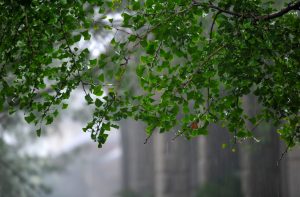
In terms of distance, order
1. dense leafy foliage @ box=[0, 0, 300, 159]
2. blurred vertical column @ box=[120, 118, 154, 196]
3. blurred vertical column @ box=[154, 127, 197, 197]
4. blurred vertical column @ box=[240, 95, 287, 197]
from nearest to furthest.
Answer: dense leafy foliage @ box=[0, 0, 300, 159]
blurred vertical column @ box=[240, 95, 287, 197]
blurred vertical column @ box=[154, 127, 197, 197]
blurred vertical column @ box=[120, 118, 154, 196]

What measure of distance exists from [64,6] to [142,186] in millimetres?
4909

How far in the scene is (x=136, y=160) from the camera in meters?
5.50

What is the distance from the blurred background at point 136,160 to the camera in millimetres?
3146

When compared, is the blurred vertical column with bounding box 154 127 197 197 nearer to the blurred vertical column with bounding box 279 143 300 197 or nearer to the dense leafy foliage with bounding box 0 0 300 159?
the blurred vertical column with bounding box 279 143 300 197

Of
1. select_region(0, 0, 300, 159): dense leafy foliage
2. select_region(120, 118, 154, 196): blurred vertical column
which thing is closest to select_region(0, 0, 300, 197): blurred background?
select_region(120, 118, 154, 196): blurred vertical column

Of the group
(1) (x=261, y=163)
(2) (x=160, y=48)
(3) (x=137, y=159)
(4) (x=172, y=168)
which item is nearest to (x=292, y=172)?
(1) (x=261, y=163)

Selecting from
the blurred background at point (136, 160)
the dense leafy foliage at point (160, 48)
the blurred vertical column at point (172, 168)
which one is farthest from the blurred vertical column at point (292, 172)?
the dense leafy foliage at point (160, 48)

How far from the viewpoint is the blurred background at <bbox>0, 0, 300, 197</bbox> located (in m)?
3.15

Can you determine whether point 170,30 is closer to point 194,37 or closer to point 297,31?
point 194,37

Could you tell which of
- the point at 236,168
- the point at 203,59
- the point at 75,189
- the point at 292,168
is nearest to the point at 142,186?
the point at 236,168

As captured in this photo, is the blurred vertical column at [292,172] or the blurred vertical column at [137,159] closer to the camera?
the blurred vertical column at [292,172]

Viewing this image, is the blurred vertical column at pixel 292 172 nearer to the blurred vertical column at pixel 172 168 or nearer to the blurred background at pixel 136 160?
the blurred background at pixel 136 160

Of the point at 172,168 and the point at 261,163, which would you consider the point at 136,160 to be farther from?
the point at 261,163

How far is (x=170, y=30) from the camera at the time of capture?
667 millimetres
